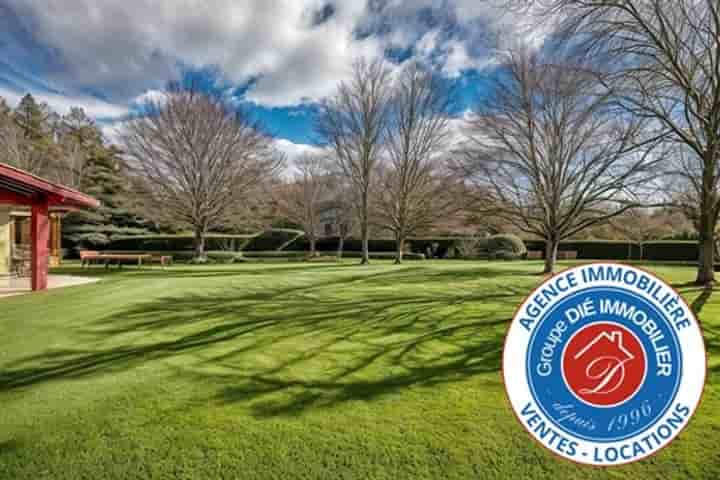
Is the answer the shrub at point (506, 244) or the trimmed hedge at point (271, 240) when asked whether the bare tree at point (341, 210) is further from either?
the shrub at point (506, 244)

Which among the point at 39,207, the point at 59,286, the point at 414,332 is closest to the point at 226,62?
the point at 39,207

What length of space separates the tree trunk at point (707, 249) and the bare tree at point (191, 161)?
20653 mm

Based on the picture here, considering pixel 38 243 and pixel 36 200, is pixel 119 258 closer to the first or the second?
pixel 38 243

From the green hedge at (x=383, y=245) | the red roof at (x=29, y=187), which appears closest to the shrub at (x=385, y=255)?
the green hedge at (x=383, y=245)

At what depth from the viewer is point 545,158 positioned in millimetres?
14008

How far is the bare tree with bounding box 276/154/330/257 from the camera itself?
29.5 metres

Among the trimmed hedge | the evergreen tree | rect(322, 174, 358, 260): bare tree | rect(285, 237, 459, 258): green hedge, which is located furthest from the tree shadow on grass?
the evergreen tree

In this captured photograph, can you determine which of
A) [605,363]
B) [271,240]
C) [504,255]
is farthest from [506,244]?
[605,363]

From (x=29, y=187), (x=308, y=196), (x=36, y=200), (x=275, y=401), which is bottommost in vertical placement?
(x=275, y=401)

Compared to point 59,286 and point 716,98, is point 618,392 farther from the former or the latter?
point 59,286

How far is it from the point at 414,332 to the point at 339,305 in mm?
2548

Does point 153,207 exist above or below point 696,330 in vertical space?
above

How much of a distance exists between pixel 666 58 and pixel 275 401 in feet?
38.7

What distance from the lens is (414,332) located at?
17.1 feet
